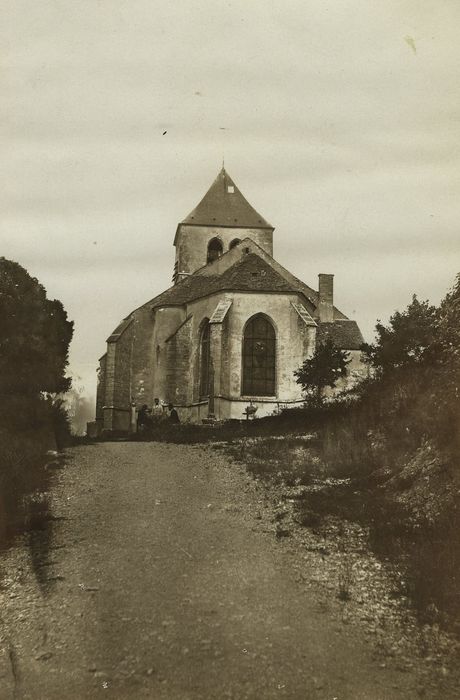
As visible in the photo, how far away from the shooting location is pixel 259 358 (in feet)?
89.3

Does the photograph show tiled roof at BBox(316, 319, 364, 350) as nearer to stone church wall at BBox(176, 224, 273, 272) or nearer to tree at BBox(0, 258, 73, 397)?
stone church wall at BBox(176, 224, 273, 272)

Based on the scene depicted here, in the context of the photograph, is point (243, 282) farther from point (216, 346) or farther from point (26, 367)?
A: point (26, 367)

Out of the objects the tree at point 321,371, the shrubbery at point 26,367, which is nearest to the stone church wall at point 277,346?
the tree at point 321,371

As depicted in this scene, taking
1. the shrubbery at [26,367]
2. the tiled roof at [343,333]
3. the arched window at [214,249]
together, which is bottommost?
the shrubbery at [26,367]

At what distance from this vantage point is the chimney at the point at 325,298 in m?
44.2

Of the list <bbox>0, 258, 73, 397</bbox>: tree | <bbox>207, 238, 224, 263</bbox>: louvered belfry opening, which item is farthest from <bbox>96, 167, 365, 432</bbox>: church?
<bbox>0, 258, 73, 397</bbox>: tree

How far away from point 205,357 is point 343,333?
16.4 meters

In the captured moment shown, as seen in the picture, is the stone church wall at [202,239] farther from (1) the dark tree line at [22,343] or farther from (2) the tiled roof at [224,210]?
(1) the dark tree line at [22,343]

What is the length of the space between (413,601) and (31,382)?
15.1 meters

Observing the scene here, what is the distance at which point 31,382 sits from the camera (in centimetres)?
1897

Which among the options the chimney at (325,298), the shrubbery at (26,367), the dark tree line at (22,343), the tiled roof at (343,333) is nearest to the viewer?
the shrubbery at (26,367)

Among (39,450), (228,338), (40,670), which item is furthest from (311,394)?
(40,670)

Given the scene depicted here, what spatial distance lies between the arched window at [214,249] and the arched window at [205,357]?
12.1 m

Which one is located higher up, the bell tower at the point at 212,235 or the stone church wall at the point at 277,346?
the bell tower at the point at 212,235
